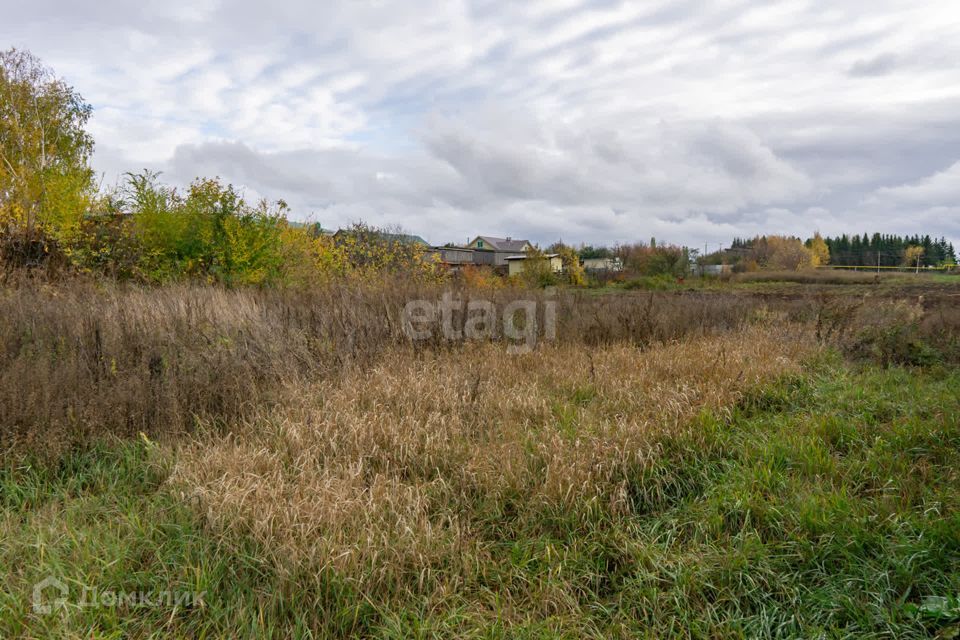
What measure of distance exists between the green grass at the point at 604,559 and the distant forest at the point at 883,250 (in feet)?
279

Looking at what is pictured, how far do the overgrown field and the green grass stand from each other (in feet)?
0.05

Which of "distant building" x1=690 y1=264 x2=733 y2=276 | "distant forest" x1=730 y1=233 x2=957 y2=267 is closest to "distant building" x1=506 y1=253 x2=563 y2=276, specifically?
"distant building" x1=690 y1=264 x2=733 y2=276

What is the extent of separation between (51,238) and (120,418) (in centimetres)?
897

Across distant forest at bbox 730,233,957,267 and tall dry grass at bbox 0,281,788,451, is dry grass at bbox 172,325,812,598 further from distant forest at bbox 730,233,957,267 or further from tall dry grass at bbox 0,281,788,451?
distant forest at bbox 730,233,957,267

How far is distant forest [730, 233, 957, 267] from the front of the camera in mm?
73225

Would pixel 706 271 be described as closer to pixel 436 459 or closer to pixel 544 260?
pixel 544 260

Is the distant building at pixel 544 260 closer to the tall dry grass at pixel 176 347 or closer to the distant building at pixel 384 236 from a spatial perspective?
the distant building at pixel 384 236

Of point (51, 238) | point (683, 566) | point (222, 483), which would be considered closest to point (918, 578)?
point (683, 566)

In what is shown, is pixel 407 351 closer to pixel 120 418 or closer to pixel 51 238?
pixel 120 418

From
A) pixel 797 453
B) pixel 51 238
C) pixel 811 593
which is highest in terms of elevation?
pixel 51 238

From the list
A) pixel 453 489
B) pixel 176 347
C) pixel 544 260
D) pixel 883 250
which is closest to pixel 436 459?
pixel 453 489

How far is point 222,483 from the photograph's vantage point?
2.98 m

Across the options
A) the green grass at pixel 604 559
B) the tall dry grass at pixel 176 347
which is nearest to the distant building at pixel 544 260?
the tall dry grass at pixel 176 347

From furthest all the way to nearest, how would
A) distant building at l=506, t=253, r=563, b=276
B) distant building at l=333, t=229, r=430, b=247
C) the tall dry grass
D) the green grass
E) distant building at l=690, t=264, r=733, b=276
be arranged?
distant building at l=690, t=264, r=733, b=276, distant building at l=506, t=253, r=563, b=276, distant building at l=333, t=229, r=430, b=247, the tall dry grass, the green grass
